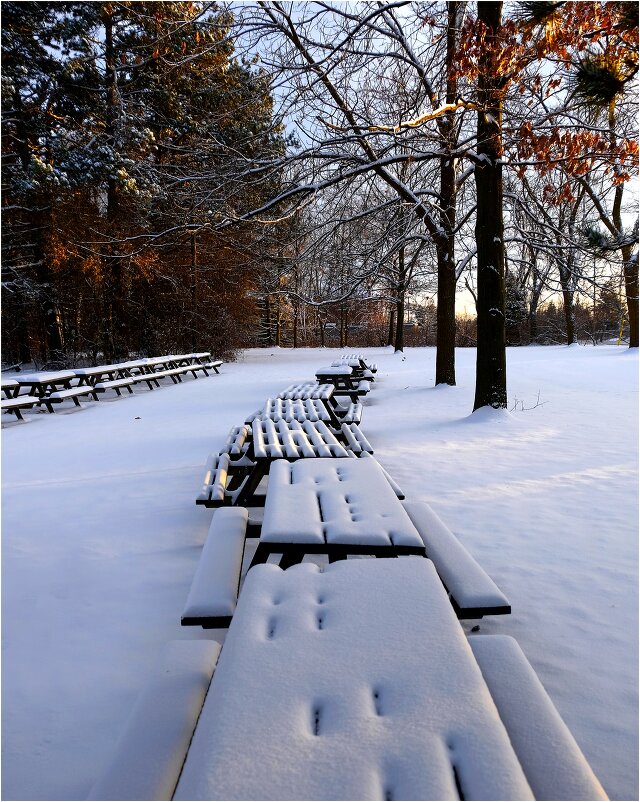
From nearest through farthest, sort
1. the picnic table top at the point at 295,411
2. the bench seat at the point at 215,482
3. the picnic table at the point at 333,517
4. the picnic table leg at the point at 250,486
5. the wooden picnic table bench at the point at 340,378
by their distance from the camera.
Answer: the picnic table at the point at 333,517 → the bench seat at the point at 215,482 → the picnic table leg at the point at 250,486 → the picnic table top at the point at 295,411 → the wooden picnic table bench at the point at 340,378

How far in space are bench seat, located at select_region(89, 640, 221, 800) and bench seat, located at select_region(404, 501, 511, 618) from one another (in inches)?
37.8

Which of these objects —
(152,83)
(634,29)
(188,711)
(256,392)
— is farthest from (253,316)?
(188,711)

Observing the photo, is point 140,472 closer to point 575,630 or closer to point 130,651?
point 130,651

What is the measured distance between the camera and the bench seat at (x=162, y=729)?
1123 mm

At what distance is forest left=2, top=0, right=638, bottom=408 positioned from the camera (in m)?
5.96

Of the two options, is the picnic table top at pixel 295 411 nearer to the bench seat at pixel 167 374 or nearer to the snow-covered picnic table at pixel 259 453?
the snow-covered picnic table at pixel 259 453

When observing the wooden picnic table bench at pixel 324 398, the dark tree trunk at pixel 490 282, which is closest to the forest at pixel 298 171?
the dark tree trunk at pixel 490 282

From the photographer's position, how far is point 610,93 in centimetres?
292

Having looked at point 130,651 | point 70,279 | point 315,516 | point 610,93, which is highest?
point 70,279

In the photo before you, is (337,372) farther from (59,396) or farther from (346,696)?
(346,696)

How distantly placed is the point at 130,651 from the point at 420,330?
1597 inches

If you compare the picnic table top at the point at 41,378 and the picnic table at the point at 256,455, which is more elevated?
the picnic table top at the point at 41,378

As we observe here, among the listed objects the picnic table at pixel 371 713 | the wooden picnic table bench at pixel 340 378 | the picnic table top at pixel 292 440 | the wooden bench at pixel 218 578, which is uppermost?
the wooden picnic table bench at pixel 340 378

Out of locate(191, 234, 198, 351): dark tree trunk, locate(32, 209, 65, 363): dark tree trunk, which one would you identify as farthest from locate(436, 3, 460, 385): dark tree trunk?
locate(32, 209, 65, 363): dark tree trunk
